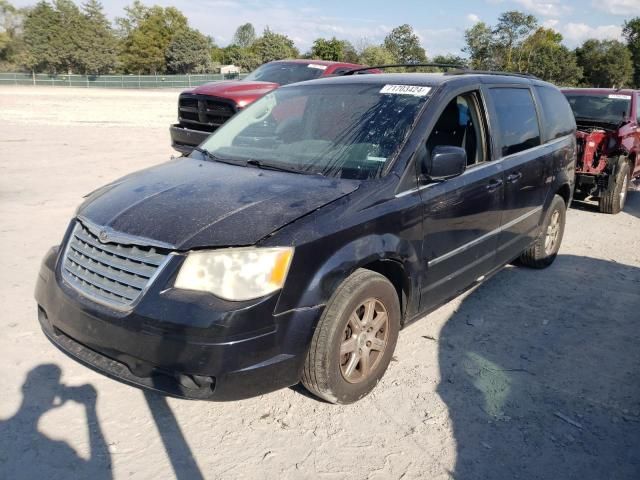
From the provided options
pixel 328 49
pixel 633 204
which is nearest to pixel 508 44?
pixel 328 49

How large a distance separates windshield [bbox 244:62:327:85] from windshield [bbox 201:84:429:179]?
5951mm

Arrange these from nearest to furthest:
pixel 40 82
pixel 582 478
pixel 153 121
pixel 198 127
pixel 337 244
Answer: pixel 582 478
pixel 337 244
pixel 198 127
pixel 153 121
pixel 40 82

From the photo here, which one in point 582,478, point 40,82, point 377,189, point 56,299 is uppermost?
point 40,82

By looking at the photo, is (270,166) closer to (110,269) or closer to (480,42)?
(110,269)

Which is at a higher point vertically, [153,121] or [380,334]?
[153,121]

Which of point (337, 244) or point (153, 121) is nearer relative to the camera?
point (337, 244)

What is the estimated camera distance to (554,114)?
217 inches

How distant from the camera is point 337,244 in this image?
2859 millimetres

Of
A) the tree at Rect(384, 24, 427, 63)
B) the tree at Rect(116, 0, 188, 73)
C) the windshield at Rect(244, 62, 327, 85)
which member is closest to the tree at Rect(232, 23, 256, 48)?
the tree at Rect(116, 0, 188, 73)

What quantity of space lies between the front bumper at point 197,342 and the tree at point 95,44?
Answer: 80.0m

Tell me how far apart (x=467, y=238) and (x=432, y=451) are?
1.60m

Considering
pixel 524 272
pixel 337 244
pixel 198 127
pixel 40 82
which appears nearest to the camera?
pixel 337 244

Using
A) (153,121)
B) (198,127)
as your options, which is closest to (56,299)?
(198,127)

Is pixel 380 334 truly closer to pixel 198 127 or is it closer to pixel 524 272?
pixel 524 272
